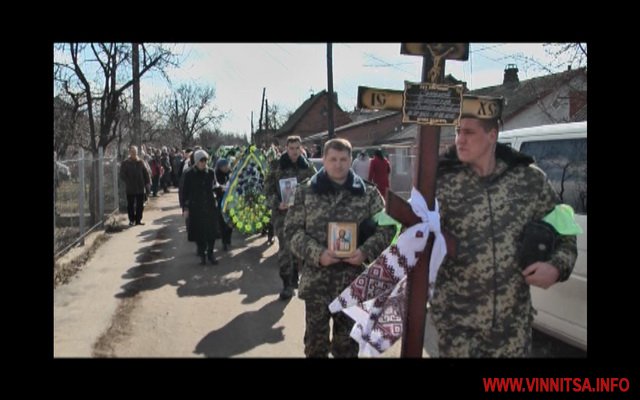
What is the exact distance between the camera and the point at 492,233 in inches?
99.6

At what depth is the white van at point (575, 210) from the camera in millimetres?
3975

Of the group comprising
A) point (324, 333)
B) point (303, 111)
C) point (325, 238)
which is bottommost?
point (324, 333)

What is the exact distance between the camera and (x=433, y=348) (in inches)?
185

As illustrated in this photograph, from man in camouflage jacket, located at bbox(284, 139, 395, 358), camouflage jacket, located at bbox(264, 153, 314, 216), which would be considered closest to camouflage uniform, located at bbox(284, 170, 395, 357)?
man in camouflage jacket, located at bbox(284, 139, 395, 358)

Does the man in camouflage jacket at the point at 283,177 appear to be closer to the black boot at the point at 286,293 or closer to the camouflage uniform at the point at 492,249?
the black boot at the point at 286,293

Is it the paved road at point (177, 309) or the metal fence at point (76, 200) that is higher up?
the metal fence at point (76, 200)

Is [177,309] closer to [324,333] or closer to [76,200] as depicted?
[324,333]

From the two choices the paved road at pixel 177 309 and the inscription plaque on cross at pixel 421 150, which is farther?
the paved road at pixel 177 309

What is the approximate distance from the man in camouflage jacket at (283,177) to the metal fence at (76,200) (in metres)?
2.91

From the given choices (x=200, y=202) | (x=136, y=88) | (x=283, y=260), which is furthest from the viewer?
(x=136, y=88)

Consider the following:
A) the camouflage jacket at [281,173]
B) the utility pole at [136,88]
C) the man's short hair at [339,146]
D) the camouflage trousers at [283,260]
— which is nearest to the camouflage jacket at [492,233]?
the man's short hair at [339,146]

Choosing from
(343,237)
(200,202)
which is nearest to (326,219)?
(343,237)

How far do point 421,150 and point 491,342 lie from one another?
3.28 feet
